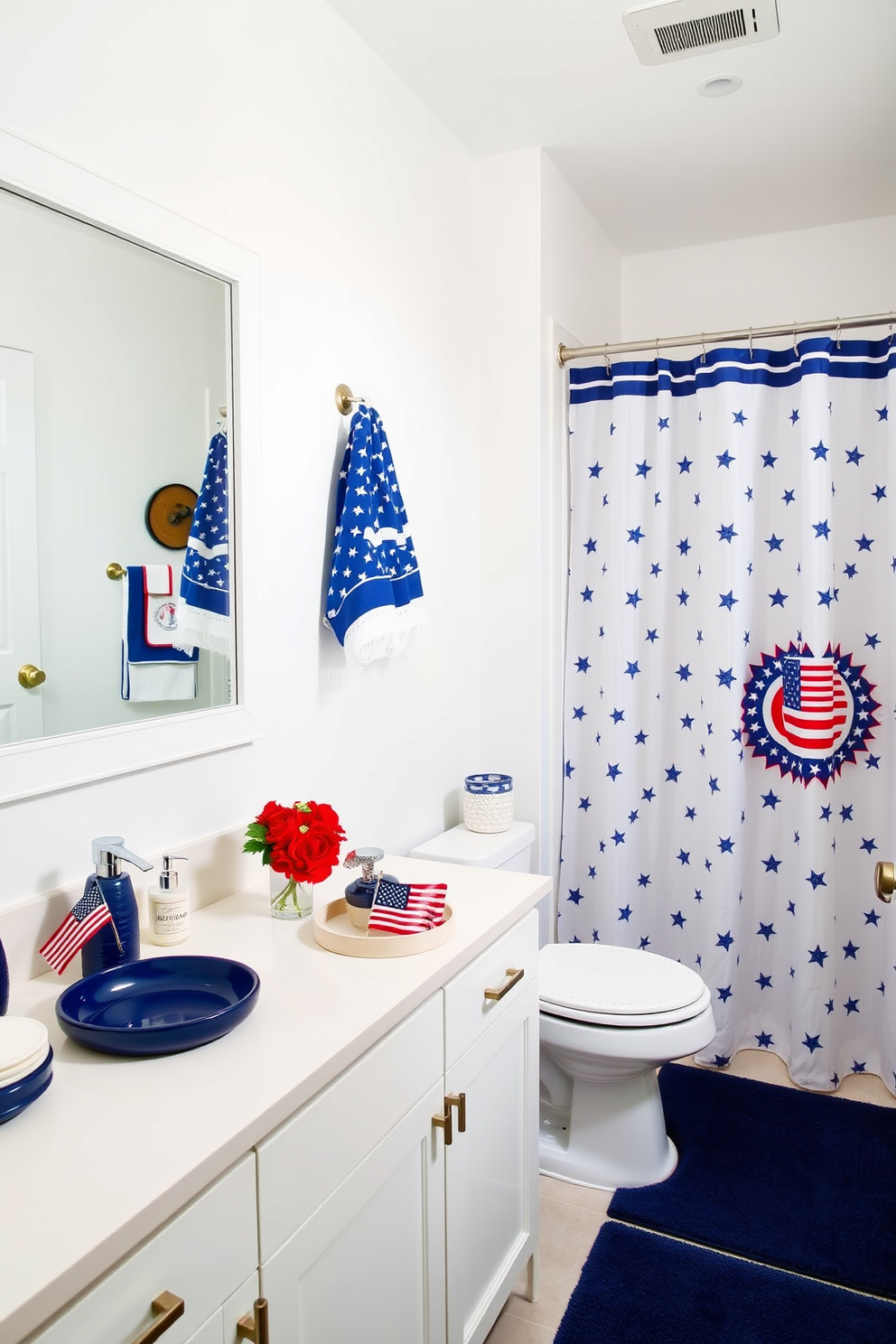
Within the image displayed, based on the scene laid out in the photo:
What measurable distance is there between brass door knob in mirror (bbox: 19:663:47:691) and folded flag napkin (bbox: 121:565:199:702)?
0.48 ft

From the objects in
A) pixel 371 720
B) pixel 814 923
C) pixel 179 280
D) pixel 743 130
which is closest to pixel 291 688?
pixel 371 720

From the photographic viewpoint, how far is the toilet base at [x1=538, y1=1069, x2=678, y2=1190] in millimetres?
2131

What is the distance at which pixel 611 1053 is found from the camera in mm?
2008

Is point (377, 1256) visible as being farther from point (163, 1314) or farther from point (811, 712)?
point (811, 712)

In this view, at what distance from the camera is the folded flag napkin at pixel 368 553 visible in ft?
6.15

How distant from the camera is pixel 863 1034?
2596 millimetres

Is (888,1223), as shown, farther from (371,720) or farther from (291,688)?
(291,688)

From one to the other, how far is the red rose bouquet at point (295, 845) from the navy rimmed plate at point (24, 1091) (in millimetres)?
544

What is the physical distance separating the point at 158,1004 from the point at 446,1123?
18.4 inches

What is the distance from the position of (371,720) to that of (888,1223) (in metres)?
1.52

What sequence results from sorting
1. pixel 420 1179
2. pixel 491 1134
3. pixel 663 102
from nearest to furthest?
pixel 420 1179, pixel 491 1134, pixel 663 102

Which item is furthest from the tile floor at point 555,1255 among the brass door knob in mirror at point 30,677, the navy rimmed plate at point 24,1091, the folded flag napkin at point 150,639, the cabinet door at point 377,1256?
the brass door knob in mirror at point 30,677

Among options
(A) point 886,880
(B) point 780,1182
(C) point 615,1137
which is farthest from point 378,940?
(B) point 780,1182

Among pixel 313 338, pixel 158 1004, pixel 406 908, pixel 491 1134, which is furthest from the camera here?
pixel 313 338
